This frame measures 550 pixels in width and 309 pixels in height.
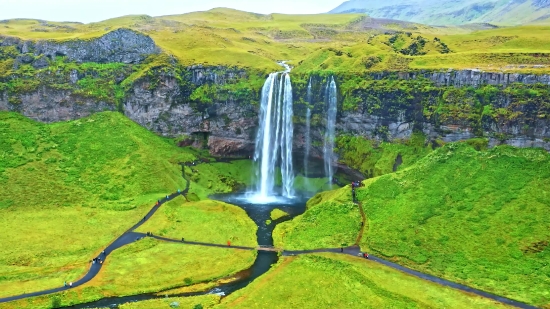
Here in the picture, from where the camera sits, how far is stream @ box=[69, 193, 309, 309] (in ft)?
156

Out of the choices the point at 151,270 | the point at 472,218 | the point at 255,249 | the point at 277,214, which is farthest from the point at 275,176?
the point at 472,218

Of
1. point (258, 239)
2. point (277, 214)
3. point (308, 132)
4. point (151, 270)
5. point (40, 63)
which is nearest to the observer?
point (151, 270)

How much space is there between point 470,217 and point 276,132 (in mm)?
42976

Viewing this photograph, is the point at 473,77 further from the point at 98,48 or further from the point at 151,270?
the point at 98,48

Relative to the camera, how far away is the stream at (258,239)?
47.7 meters

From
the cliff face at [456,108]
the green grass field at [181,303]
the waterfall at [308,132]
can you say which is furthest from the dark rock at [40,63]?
the green grass field at [181,303]

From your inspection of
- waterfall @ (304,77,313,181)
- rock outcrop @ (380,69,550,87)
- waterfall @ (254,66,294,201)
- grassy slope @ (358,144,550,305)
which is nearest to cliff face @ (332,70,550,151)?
rock outcrop @ (380,69,550,87)

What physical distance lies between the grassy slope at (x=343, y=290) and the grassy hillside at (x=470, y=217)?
152 inches

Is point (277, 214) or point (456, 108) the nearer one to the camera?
point (456, 108)

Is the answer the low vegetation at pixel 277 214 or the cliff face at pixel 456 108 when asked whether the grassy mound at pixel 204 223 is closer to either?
the low vegetation at pixel 277 214

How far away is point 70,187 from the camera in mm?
76875

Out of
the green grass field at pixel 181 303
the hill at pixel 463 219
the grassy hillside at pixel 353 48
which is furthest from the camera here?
the grassy hillside at pixel 353 48

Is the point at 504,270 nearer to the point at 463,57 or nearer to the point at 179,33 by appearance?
the point at 463,57

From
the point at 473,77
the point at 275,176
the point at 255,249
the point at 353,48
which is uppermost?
the point at 353,48
